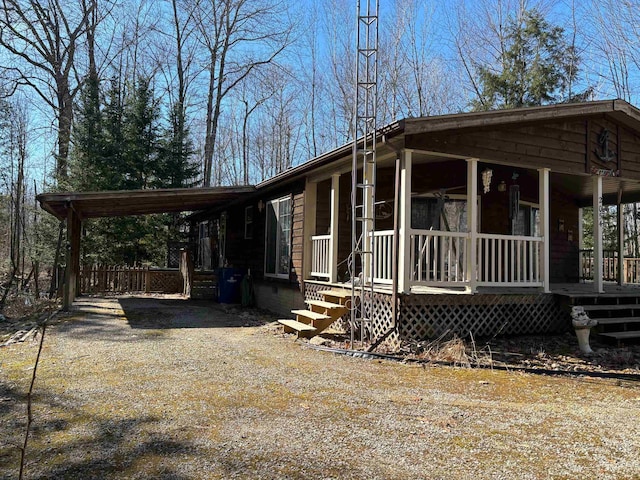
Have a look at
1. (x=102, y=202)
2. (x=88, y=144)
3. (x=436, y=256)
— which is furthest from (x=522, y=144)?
(x=88, y=144)

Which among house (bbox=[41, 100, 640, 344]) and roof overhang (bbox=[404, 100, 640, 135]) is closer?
roof overhang (bbox=[404, 100, 640, 135])

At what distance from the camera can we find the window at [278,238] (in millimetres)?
10188

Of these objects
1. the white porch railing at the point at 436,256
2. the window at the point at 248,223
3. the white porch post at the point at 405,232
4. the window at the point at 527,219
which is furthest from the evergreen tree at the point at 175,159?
the white porch post at the point at 405,232

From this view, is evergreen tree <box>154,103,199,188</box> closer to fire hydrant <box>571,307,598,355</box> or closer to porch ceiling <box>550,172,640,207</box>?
porch ceiling <box>550,172,640,207</box>

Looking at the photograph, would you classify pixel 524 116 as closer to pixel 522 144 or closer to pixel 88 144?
pixel 522 144

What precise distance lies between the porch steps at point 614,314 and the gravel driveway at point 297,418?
228 centimetres

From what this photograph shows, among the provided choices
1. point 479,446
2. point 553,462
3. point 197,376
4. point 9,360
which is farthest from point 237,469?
point 9,360

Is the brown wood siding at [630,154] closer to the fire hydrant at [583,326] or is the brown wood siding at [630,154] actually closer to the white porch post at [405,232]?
the fire hydrant at [583,326]

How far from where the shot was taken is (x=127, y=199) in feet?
34.0

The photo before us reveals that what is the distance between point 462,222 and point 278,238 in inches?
156

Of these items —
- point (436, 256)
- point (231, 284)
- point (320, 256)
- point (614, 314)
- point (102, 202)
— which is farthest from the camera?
point (231, 284)

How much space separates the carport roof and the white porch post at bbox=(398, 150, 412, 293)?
16.9 feet

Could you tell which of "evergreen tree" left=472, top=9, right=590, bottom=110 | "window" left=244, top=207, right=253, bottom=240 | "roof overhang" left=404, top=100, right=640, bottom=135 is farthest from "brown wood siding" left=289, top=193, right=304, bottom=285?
"evergreen tree" left=472, top=9, right=590, bottom=110

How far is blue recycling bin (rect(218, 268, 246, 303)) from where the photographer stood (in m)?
12.5
